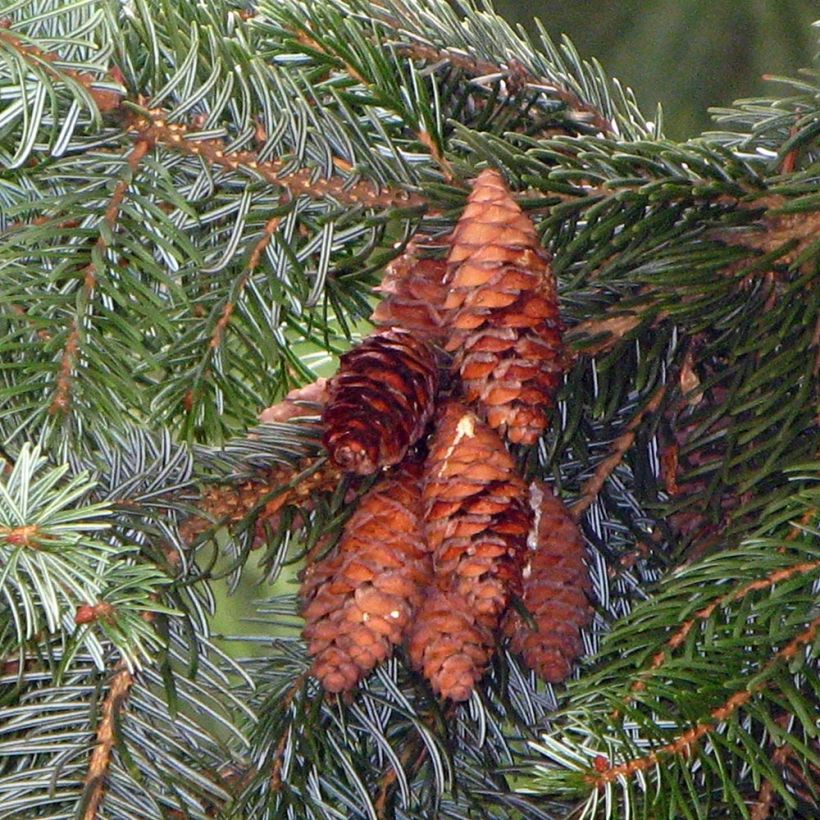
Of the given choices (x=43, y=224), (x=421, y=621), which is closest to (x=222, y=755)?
(x=421, y=621)

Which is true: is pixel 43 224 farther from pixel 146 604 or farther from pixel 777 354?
pixel 777 354

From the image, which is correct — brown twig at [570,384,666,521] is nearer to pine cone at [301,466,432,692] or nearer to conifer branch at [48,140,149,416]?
pine cone at [301,466,432,692]

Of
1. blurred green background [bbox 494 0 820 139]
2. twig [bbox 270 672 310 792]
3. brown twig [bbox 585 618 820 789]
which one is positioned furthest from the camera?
blurred green background [bbox 494 0 820 139]

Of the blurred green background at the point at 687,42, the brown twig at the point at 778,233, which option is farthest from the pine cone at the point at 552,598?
the blurred green background at the point at 687,42

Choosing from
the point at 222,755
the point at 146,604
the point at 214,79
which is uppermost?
the point at 214,79

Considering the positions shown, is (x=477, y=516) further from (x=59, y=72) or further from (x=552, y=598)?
(x=59, y=72)

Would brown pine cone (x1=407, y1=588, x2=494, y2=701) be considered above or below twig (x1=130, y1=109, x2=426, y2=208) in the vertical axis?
below

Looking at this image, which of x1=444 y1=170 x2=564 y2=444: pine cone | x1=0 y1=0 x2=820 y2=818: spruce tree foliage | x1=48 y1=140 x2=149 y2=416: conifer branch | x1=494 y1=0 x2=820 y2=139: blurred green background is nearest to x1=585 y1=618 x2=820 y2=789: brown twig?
x1=0 y1=0 x2=820 y2=818: spruce tree foliage
